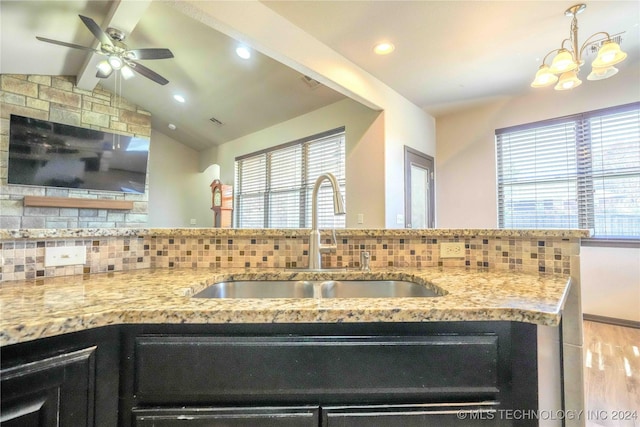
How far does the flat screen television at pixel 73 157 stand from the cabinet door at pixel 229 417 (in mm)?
4790

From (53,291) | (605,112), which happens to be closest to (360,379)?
(53,291)

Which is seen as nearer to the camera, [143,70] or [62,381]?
[62,381]

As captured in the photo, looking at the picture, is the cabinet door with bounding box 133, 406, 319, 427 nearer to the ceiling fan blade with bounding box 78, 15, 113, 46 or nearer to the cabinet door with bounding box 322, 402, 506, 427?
the cabinet door with bounding box 322, 402, 506, 427

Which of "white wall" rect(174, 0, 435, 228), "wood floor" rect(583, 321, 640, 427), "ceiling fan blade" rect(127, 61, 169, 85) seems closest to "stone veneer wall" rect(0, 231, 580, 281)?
"wood floor" rect(583, 321, 640, 427)

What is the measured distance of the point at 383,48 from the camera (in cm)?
289

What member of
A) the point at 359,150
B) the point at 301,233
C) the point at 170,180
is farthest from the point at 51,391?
the point at 170,180

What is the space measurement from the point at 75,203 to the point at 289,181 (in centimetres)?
305

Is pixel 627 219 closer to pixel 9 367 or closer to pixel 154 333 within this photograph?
pixel 154 333

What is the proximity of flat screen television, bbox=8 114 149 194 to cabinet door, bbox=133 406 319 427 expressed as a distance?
4790 millimetres

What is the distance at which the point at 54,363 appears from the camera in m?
0.52

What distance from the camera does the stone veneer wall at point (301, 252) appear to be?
108cm

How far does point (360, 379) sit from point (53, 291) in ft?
2.61

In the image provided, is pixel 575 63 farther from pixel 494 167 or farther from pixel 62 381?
pixel 62 381

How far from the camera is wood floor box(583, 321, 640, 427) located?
159cm
